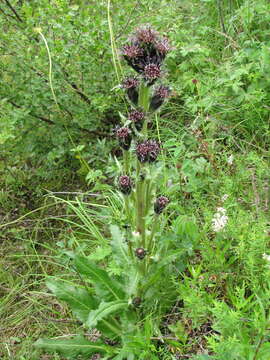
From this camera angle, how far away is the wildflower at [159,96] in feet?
5.81

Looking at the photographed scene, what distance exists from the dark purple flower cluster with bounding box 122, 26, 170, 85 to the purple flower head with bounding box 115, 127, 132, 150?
26cm

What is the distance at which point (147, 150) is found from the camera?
1.78 meters

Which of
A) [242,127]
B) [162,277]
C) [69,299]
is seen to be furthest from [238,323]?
[242,127]

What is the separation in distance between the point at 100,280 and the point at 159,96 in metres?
1.03

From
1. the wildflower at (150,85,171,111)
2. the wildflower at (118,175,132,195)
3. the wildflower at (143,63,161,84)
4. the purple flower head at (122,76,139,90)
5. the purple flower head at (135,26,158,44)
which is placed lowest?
the wildflower at (118,175,132,195)

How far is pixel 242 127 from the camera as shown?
303 cm

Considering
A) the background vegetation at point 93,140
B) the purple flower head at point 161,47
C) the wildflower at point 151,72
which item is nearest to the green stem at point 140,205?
the background vegetation at point 93,140

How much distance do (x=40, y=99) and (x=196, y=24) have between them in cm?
189

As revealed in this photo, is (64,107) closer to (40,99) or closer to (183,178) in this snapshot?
(40,99)

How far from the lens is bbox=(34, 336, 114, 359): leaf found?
2070 millimetres

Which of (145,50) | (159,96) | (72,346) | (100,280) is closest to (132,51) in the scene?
(145,50)

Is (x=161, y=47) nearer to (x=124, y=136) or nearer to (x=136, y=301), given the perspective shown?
(x=124, y=136)

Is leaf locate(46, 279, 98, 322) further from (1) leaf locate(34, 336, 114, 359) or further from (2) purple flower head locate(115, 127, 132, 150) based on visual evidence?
(2) purple flower head locate(115, 127, 132, 150)

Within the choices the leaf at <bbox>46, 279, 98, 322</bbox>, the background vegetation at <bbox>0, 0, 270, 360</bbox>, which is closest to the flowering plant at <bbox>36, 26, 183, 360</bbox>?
the leaf at <bbox>46, 279, 98, 322</bbox>
